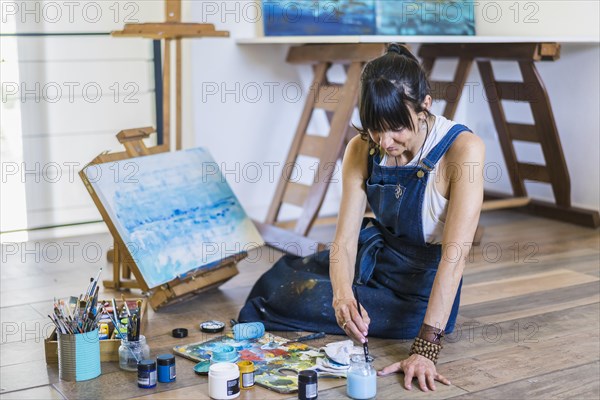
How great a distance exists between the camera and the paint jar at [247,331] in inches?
104

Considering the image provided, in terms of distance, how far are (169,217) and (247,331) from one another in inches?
25.9

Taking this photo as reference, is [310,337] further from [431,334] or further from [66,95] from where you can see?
[66,95]

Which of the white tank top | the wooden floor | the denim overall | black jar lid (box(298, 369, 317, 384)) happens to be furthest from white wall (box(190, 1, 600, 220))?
black jar lid (box(298, 369, 317, 384))

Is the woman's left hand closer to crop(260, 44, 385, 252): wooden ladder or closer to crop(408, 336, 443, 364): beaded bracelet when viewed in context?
crop(408, 336, 443, 364): beaded bracelet

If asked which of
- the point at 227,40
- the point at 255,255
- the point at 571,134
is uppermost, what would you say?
the point at 227,40

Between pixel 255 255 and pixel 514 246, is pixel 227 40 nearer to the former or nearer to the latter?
pixel 255 255

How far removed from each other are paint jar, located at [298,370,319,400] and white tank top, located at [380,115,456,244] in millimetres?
623

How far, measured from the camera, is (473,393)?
2230 mm

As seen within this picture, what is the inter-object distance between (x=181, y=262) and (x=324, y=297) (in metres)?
0.60

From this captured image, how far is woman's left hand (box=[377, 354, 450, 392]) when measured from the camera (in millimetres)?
2263

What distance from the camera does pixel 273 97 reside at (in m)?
4.41

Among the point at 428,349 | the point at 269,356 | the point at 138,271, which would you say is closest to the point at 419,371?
the point at 428,349

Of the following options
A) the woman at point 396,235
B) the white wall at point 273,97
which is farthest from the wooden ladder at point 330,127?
the woman at point 396,235

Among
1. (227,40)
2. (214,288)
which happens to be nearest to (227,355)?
(214,288)
